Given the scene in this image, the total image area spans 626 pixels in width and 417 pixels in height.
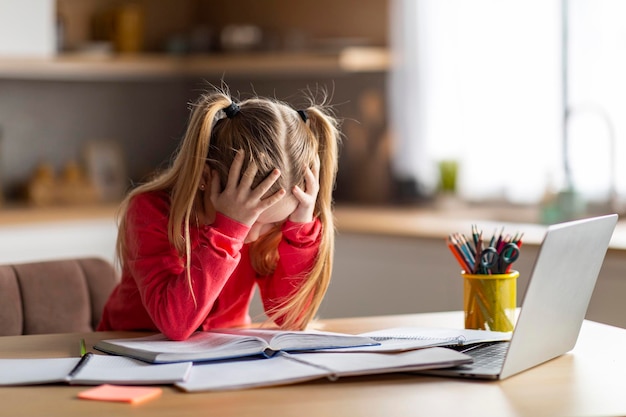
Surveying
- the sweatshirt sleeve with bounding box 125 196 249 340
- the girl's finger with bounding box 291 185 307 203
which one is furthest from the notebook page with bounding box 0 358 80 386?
the girl's finger with bounding box 291 185 307 203

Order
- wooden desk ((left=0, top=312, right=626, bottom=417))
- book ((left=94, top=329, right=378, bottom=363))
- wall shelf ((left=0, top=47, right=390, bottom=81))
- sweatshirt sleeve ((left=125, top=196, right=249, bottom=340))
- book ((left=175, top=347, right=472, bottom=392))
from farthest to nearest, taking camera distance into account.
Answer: wall shelf ((left=0, top=47, right=390, bottom=81)) → sweatshirt sleeve ((left=125, top=196, right=249, bottom=340)) → book ((left=94, top=329, right=378, bottom=363)) → book ((left=175, top=347, right=472, bottom=392)) → wooden desk ((left=0, top=312, right=626, bottom=417))

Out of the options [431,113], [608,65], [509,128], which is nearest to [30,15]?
[431,113]

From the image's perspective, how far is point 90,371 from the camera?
4.72 feet

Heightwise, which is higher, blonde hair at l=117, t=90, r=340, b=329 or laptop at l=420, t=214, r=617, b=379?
blonde hair at l=117, t=90, r=340, b=329

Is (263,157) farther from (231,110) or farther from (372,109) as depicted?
(372,109)

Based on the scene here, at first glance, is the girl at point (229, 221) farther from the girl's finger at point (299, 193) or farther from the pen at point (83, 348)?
the pen at point (83, 348)

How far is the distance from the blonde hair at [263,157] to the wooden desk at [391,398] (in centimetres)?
38

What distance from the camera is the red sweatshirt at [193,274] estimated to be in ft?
5.50

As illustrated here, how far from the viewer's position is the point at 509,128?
3658 mm

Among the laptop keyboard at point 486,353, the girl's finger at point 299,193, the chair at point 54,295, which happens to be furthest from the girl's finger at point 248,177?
the chair at point 54,295

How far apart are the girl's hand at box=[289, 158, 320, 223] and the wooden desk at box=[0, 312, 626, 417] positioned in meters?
0.43

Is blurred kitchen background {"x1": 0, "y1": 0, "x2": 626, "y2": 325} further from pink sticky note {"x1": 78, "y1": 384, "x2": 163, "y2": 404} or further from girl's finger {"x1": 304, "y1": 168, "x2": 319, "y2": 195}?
pink sticky note {"x1": 78, "y1": 384, "x2": 163, "y2": 404}

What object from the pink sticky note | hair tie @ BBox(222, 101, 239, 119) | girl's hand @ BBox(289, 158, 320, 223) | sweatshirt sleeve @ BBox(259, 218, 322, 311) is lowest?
the pink sticky note

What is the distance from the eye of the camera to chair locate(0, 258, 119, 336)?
2.02m
